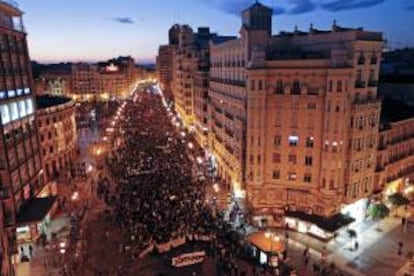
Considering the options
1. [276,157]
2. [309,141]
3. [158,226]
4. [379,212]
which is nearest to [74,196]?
[158,226]

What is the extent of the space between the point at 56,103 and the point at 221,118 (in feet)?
105

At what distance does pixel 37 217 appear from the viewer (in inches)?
1505

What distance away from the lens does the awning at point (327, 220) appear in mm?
38869

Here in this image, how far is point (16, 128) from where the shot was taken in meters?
41.0

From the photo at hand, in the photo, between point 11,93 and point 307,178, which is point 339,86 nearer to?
point 307,178

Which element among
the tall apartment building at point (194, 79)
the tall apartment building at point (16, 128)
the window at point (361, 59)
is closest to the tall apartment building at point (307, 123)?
the window at point (361, 59)

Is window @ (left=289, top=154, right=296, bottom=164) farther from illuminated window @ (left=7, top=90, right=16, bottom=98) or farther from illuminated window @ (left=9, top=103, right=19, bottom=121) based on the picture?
illuminated window @ (left=7, top=90, right=16, bottom=98)

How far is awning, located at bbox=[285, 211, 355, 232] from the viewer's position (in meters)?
38.9

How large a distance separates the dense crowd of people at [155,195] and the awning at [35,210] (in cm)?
691

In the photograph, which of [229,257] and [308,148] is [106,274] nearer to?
[229,257]

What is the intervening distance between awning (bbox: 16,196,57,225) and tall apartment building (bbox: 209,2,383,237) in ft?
77.0

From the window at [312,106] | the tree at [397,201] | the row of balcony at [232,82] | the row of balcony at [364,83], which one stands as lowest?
the tree at [397,201]

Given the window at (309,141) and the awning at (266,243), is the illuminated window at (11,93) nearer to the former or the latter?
the awning at (266,243)

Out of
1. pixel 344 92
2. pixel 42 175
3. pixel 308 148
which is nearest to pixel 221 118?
pixel 308 148
